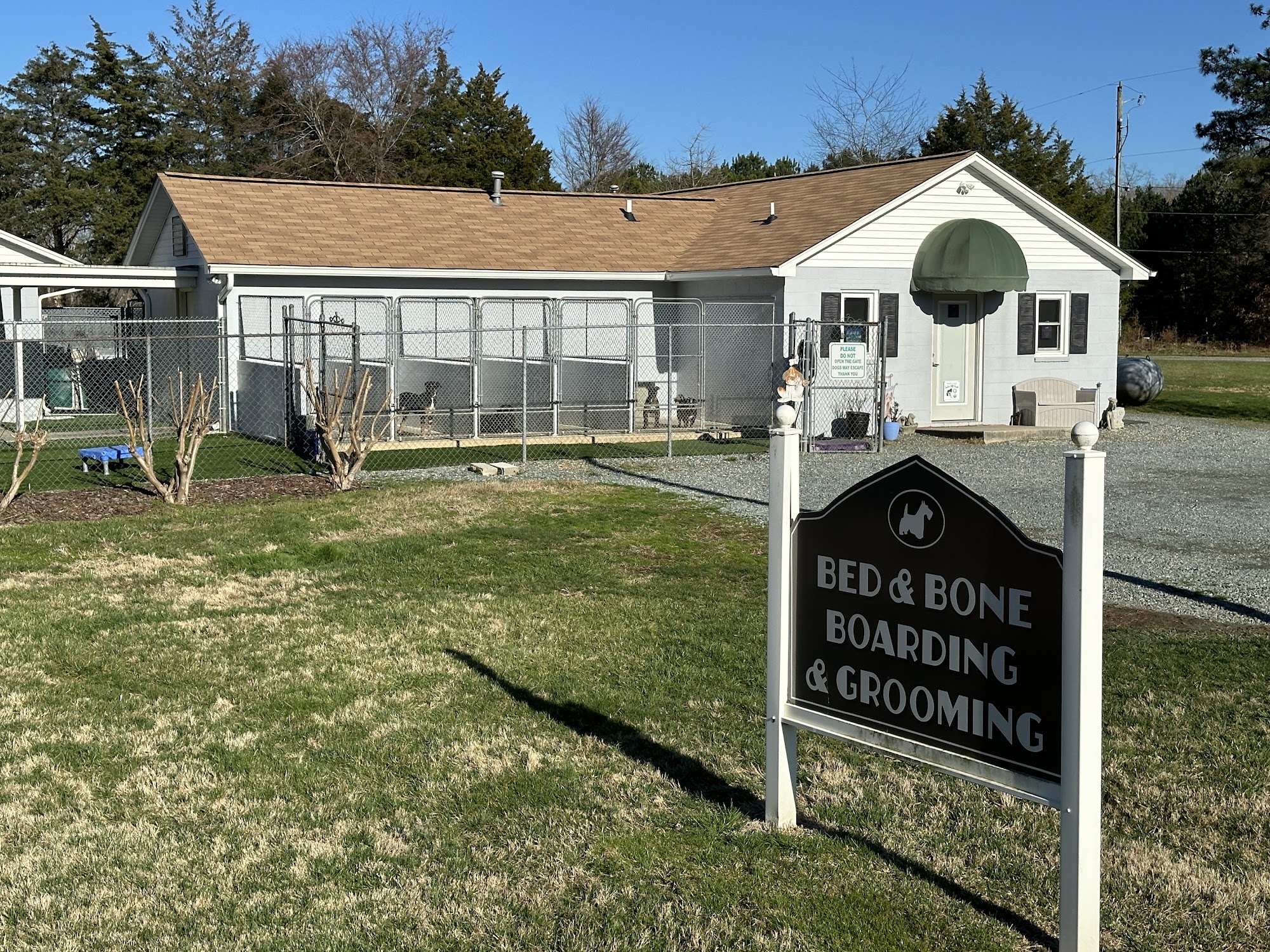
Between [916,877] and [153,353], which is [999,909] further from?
[153,353]

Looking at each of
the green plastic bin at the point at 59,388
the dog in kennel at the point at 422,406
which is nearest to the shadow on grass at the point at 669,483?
the dog in kennel at the point at 422,406

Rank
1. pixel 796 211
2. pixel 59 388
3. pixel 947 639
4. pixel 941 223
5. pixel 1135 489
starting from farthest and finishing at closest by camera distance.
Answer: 1. pixel 59 388
2. pixel 796 211
3. pixel 941 223
4. pixel 1135 489
5. pixel 947 639

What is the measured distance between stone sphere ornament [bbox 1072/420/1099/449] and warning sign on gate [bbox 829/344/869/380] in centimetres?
1619

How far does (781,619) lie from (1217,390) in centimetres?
3136

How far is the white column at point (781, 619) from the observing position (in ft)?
17.5

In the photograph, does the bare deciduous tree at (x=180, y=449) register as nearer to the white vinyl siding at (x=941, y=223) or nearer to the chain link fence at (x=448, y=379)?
the chain link fence at (x=448, y=379)

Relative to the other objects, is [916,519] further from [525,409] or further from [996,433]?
[996,433]

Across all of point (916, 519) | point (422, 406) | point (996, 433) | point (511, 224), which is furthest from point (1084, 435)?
point (511, 224)

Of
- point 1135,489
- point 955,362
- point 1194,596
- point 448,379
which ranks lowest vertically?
point 1194,596

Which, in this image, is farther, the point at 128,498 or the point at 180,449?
the point at 128,498

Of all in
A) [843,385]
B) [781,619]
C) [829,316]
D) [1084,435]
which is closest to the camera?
[1084,435]

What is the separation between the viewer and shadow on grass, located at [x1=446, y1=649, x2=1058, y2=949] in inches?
187

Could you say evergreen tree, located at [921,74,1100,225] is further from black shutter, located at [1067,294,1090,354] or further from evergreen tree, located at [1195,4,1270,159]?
black shutter, located at [1067,294,1090,354]

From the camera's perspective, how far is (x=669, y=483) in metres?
16.1
